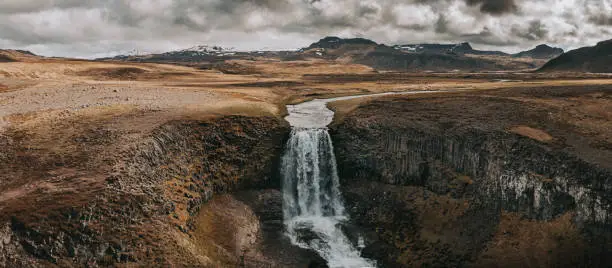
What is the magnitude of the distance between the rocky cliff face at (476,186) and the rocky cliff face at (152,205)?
13402 mm

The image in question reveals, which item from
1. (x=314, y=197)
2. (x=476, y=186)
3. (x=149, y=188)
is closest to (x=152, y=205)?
(x=149, y=188)

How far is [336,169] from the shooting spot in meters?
55.5

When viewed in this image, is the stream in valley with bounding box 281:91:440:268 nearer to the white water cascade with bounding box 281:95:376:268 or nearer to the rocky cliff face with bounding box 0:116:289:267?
the white water cascade with bounding box 281:95:376:268

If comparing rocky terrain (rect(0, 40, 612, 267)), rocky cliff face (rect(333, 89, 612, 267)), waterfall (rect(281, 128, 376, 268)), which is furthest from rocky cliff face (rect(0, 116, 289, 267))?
rocky cliff face (rect(333, 89, 612, 267))

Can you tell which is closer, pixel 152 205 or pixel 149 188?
pixel 152 205

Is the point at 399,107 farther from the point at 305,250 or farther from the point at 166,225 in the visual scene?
the point at 166,225

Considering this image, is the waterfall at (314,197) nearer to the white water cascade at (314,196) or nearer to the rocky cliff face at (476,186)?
the white water cascade at (314,196)

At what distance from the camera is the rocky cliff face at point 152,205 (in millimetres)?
32500

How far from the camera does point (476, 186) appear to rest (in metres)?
46.4

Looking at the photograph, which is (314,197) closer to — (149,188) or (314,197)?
(314,197)

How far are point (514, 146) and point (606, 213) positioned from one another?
1175cm

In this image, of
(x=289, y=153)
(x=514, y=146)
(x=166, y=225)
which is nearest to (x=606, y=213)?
(x=514, y=146)

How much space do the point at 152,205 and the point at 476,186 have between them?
35109 mm

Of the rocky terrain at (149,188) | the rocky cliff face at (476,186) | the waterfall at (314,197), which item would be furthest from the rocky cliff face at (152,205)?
the rocky cliff face at (476,186)
